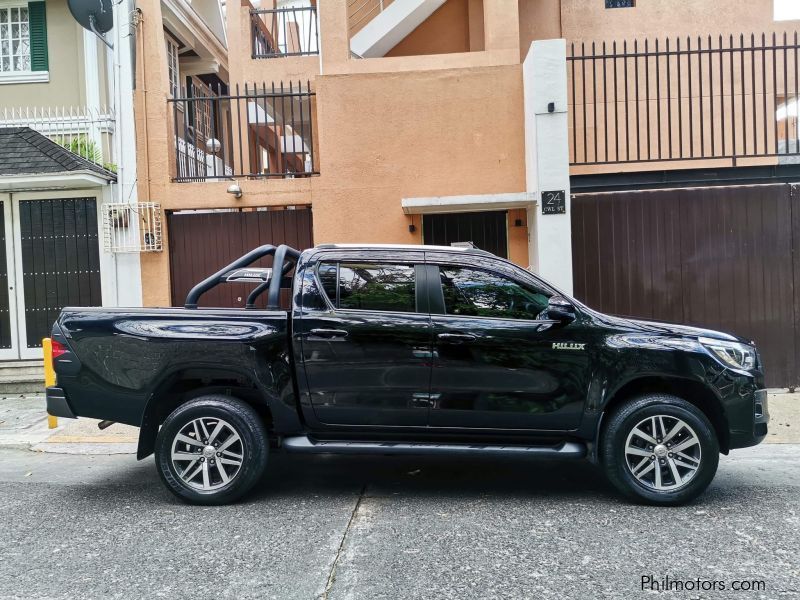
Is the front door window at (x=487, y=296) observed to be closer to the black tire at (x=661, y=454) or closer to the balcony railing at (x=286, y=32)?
the black tire at (x=661, y=454)

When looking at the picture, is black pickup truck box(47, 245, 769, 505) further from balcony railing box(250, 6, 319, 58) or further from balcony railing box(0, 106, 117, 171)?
balcony railing box(250, 6, 319, 58)

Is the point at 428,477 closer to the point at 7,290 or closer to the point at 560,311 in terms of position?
the point at 560,311

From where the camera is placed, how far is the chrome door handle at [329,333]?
5113 millimetres

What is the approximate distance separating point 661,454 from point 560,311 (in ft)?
4.19

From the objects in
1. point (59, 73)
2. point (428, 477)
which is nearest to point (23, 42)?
point (59, 73)

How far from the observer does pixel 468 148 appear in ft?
31.2

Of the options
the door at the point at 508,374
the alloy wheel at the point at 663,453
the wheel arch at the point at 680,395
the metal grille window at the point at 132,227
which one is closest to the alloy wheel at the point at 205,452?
the door at the point at 508,374

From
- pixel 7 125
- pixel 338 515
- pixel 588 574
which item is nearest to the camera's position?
pixel 588 574

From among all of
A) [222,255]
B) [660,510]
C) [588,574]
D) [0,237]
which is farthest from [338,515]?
[0,237]

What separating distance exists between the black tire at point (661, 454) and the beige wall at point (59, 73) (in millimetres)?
9626

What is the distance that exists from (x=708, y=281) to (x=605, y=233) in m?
1.48

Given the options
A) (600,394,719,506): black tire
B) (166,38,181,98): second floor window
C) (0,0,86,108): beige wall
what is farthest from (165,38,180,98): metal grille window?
(600,394,719,506): black tire

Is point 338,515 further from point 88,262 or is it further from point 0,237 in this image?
point 0,237

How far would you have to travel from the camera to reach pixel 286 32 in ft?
45.6
